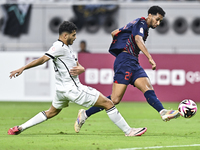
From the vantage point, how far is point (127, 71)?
8.09m

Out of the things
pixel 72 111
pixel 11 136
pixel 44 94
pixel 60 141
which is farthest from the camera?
pixel 44 94

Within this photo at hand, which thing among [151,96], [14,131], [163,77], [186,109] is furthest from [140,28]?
[163,77]

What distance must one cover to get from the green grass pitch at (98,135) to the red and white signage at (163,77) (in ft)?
11.7

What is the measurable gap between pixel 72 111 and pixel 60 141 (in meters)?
5.96

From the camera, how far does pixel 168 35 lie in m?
21.2

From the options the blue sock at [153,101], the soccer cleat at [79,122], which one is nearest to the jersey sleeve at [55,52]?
the soccer cleat at [79,122]

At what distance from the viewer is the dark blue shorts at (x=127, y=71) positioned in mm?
8055

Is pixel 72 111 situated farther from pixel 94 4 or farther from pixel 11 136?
pixel 94 4

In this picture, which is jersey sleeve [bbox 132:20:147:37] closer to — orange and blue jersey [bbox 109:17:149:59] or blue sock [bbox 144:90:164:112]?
orange and blue jersey [bbox 109:17:149:59]

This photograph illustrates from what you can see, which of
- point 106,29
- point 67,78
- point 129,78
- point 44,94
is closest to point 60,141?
point 67,78

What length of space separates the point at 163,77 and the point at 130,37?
7235 mm

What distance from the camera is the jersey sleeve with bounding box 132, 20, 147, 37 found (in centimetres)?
796

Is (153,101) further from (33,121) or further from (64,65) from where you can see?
(33,121)

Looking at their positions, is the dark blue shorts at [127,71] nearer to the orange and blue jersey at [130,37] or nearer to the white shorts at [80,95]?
the orange and blue jersey at [130,37]
